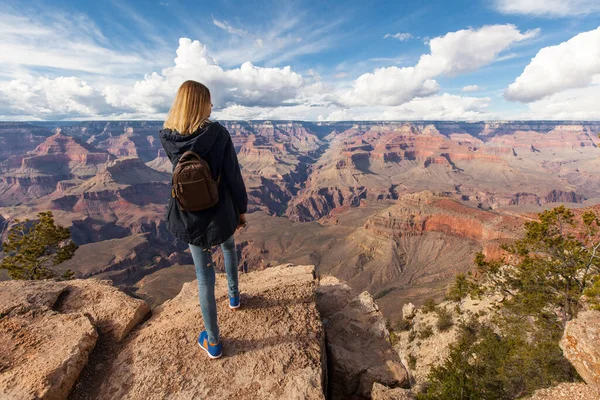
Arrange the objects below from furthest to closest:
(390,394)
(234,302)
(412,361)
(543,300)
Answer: (412,361)
(543,300)
(234,302)
(390,394)

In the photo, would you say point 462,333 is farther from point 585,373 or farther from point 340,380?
point 340,380

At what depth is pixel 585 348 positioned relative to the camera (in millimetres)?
5277

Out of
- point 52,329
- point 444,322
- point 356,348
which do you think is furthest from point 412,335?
point 52,329

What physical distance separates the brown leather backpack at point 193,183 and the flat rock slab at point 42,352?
2.97 metres

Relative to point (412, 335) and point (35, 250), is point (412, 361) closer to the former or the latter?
point (412, 335)

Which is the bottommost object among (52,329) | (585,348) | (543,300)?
(543,300)

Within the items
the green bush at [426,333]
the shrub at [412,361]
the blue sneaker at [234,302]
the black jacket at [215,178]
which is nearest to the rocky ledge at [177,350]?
the blue sneaker at [234,302]

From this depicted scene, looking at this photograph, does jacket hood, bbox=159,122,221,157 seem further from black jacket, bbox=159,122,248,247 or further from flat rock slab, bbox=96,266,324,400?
flat rock slab, bbox=96,266,324,400

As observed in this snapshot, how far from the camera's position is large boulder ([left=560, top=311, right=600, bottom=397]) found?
5.12m

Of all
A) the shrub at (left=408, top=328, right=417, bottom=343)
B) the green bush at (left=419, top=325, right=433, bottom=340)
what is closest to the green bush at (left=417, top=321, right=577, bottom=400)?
the green bush at (left=419, top=325, right=433, bottom=340)

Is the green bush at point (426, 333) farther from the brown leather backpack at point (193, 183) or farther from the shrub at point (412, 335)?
the brown leather backpack at point (193, 183)

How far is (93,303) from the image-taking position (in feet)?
20.7

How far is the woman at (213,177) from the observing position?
145 inches

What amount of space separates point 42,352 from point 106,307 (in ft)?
5.67
